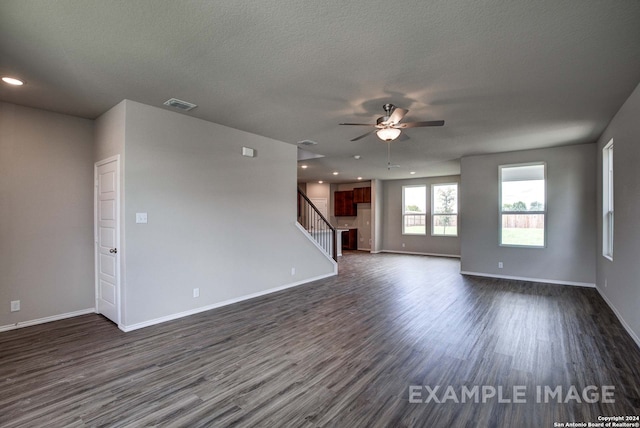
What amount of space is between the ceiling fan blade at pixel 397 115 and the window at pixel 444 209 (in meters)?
7.41

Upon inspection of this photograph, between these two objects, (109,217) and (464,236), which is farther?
(464,236)

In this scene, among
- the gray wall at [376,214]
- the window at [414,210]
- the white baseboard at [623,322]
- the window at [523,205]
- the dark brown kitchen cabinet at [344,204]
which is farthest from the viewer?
the dark brown kitchen cabinet at [344,204]

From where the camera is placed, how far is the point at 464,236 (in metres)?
6.97

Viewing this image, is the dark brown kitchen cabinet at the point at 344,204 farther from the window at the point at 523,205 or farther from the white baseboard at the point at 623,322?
the white baseboard at the point at 623,322

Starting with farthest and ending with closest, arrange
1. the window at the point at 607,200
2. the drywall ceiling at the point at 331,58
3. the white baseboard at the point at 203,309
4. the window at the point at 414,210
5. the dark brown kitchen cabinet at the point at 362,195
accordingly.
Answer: the dark brown kitchen cabinet at the point at 362,195 < the window at the point at 414,210 < the window at the point at 607,200 < the white baseboard at the point at 203,309 < the drywall ceiling at the point at 331,58

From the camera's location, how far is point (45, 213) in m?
3.93

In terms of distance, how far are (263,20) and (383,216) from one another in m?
9.85

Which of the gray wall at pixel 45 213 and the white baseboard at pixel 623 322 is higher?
the gray wall at pixel 45 213

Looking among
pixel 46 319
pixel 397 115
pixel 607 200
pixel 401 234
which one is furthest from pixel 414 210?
pixel 46 319

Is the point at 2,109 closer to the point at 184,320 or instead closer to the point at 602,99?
the point at 184,320

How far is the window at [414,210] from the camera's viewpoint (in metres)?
10.6

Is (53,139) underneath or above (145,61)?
underneath

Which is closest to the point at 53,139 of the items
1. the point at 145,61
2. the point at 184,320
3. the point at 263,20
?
the point at 145,61

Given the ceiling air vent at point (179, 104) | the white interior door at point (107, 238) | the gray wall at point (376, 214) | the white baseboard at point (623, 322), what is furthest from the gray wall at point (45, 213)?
the gray wall at point (376, 214)
